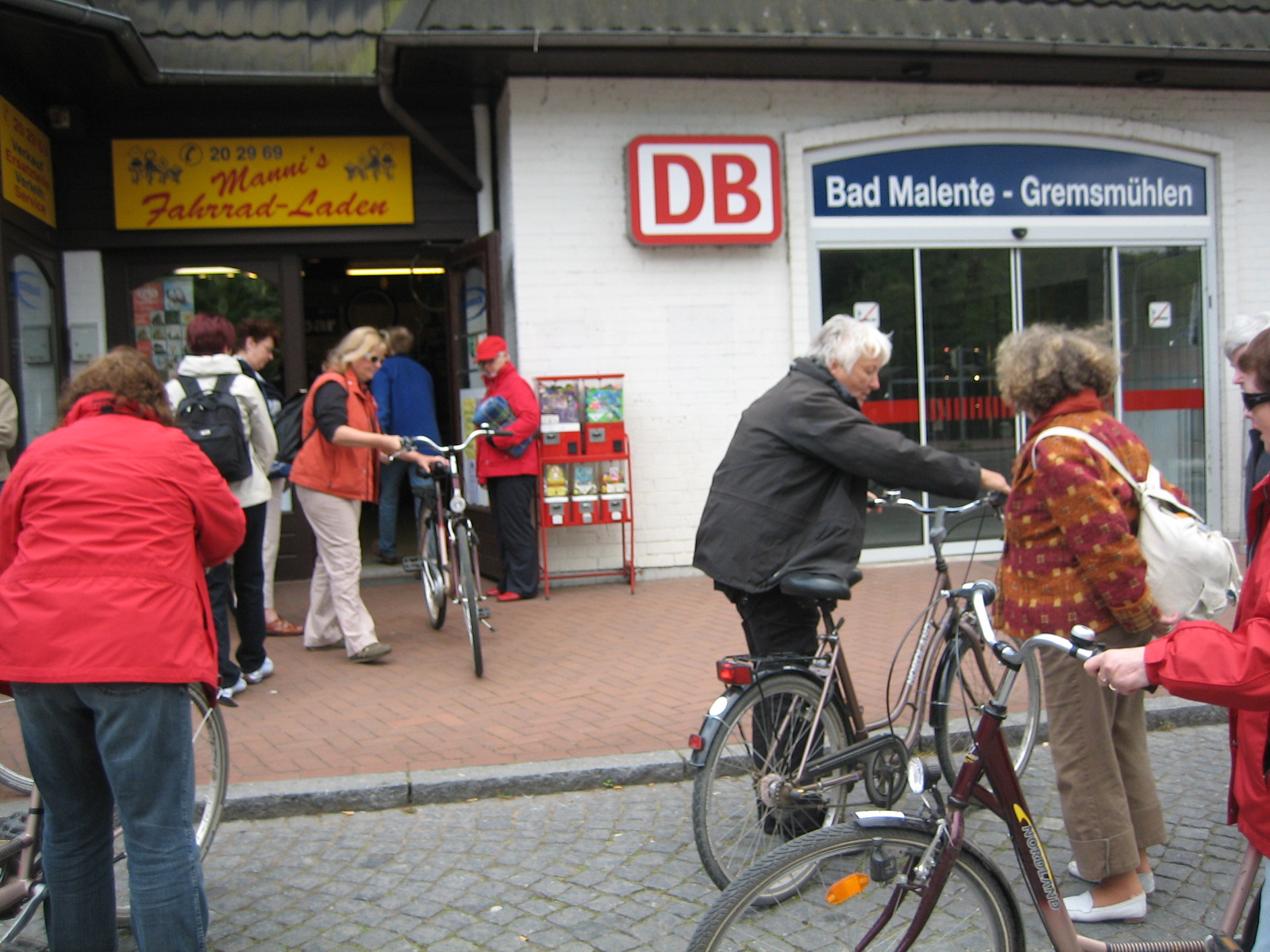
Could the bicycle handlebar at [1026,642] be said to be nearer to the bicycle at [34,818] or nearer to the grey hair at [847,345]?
the grey hair at [847,345]

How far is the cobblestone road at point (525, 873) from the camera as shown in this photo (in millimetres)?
3443

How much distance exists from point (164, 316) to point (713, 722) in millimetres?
7129

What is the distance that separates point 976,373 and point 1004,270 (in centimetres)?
89

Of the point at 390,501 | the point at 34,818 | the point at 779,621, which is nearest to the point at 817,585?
the point at 779,621

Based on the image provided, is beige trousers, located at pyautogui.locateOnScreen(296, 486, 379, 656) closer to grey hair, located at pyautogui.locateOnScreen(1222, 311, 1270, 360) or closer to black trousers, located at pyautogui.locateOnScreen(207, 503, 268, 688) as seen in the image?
black trousers, located at pyautogui.locateOnScreen(207, 503, 268, 688)

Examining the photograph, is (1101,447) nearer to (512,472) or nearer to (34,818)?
(34,818)

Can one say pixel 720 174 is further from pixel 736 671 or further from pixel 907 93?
pixel 736 671

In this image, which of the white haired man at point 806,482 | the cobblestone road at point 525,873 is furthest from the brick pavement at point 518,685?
the white haired man at point 806,482

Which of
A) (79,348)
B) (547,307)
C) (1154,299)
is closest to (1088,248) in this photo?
(1154,299)

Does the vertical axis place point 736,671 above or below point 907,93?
below

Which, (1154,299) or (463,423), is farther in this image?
(1154,299)

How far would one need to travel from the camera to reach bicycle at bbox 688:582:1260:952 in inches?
94.0

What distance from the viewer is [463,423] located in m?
9.23

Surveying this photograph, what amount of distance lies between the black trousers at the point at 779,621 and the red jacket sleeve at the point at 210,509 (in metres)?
1.53
